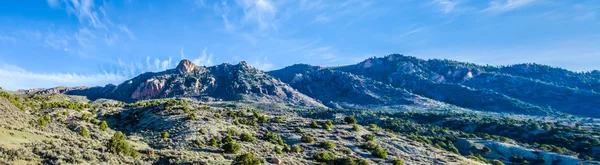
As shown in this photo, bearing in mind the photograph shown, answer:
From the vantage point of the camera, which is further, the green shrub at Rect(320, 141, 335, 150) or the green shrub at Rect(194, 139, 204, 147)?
the green shrub at Rect(320, 141, 335, 150)

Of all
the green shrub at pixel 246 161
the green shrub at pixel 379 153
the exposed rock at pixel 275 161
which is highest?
the green shrub at pixel 246 161

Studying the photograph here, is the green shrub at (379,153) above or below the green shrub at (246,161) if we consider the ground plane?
below

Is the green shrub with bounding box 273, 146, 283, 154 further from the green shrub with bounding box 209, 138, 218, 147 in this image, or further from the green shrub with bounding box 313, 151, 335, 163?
the green shrub with bounding box 209, 138, 218, 147

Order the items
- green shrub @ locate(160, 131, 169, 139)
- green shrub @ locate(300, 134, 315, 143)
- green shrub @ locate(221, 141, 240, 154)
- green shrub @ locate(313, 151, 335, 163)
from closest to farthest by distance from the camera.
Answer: green shrub @ locate(221, 141, 240, 154)
green shrub @ locate(313, 151, 335, 163)
green shrub @ locate(160, 131, 169, 139)
green shrub @ locate(300, 134, 315, 143)

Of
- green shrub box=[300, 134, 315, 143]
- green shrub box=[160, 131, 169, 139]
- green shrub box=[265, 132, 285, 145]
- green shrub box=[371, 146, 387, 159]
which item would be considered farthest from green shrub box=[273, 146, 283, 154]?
green shrub box=[160, 131, 169, 139]

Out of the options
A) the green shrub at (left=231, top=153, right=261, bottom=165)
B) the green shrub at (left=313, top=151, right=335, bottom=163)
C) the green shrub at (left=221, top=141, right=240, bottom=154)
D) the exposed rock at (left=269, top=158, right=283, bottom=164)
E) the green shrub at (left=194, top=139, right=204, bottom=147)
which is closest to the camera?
the green shrub at (left=231, top=153, right=261, bottom=165)

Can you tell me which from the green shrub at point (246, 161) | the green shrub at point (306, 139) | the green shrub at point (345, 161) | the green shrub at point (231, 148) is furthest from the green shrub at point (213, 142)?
the green shrub at point (345, 161)

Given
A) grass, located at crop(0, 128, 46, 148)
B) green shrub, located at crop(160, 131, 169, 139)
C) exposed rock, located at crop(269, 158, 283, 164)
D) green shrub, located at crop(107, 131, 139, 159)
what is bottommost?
exposed rock, located at crop(269, 158, 283, 164)

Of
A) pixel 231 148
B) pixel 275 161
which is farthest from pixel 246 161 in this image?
pixel 231 148

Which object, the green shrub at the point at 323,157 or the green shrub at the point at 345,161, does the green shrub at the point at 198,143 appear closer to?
the green shrub at the point at 323,157

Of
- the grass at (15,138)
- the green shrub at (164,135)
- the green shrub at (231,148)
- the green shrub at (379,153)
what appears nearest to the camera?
the grass at (15,138)

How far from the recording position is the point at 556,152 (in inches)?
2719

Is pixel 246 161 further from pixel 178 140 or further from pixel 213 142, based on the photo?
pixel 178 140

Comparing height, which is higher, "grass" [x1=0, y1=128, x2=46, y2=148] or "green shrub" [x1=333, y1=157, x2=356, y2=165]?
A: "grass" [x1=0, y1=128, x2=46, y2=148]
